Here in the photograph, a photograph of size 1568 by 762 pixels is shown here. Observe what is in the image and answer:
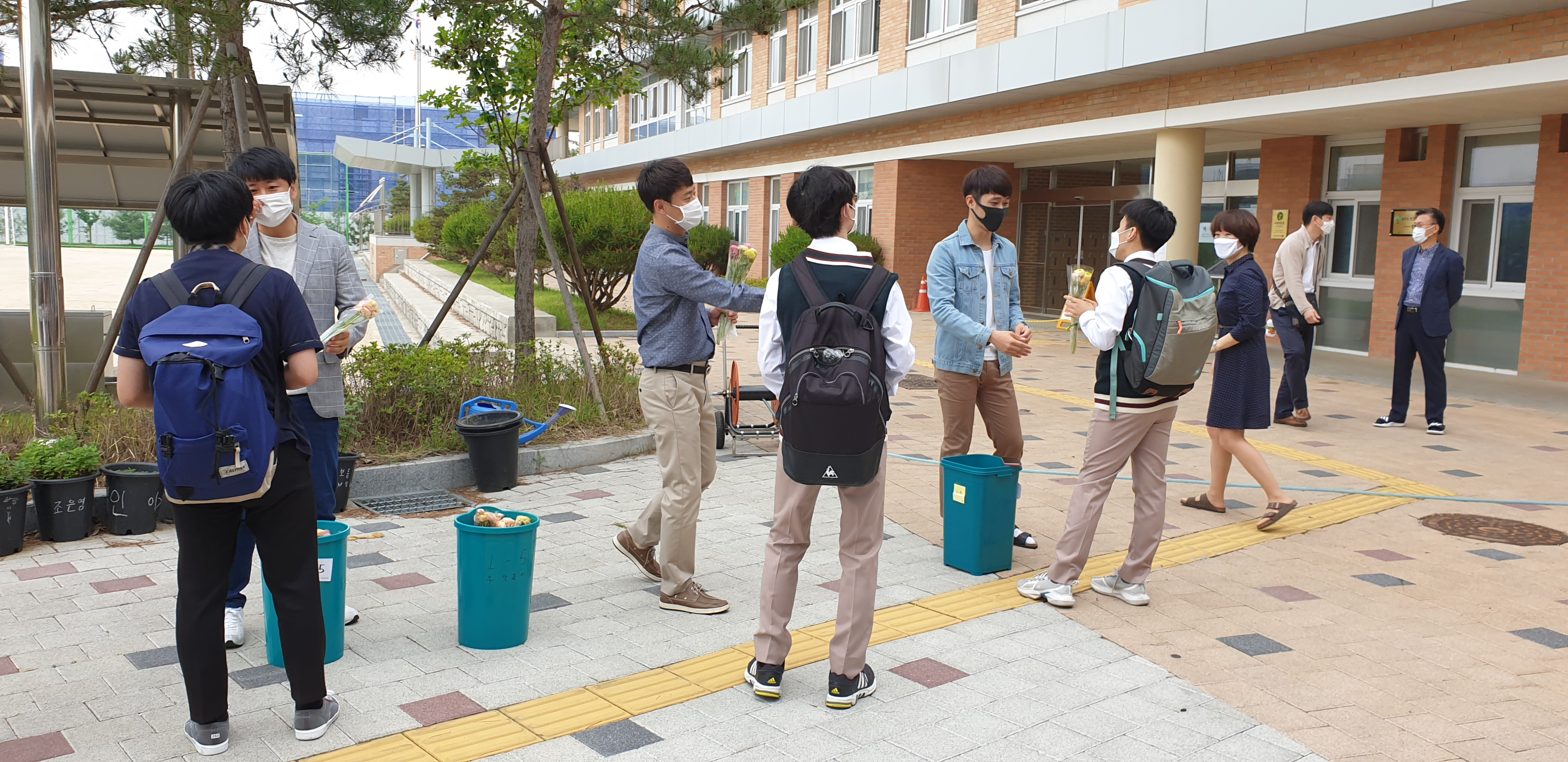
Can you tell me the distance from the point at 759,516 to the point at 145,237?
174 inches

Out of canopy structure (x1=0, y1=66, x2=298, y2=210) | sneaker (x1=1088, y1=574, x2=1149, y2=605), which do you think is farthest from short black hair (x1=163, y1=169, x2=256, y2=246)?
canopy structure (x1=0, y1=66, x2=298, y2=210)

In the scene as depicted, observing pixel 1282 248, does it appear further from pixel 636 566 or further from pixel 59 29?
pixel 59 29

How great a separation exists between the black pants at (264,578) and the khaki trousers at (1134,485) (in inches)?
119

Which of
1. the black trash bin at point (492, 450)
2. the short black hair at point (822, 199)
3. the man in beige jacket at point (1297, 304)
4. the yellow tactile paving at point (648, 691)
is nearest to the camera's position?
the short black hair at point (822, 199)

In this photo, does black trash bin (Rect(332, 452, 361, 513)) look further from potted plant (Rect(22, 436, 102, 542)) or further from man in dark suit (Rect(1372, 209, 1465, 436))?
man in dark suit (Rect(1372, 209, 1465, 436))

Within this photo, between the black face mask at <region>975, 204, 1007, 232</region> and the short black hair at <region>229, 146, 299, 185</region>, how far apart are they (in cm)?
299

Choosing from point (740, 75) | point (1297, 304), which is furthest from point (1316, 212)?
point (740, 75)

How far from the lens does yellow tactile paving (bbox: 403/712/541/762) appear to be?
11.0ft

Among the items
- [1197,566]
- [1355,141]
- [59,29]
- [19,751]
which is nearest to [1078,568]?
[1197,566]

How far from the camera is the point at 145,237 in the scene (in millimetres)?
7188

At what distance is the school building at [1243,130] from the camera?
38.4ft

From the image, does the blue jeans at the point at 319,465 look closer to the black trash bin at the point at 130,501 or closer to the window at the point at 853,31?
the black trash bin at the point at 130,501

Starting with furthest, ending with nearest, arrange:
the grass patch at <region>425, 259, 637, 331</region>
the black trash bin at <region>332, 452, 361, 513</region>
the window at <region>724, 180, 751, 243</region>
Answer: the window at <region>724, 180, 751, 243</region> → the grass patch at <region>425, 259, 637, 331</region> → the black trash bin at <region>332, 452, 361, 513</region>

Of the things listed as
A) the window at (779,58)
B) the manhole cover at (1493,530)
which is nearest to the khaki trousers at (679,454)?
the manhole cover at (1493,530)
